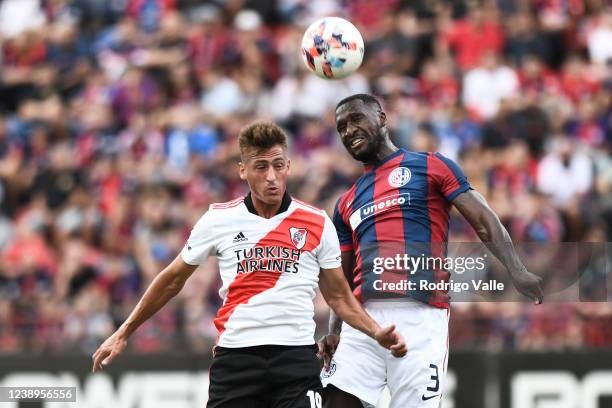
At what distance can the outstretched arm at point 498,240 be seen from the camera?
7570 mm

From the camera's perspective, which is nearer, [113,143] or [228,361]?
[228,361]

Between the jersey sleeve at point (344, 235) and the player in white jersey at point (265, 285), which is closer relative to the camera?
the player in white jersey at point (265, 285)

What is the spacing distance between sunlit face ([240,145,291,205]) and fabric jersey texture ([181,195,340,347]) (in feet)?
0.48

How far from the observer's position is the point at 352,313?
750 centimetres

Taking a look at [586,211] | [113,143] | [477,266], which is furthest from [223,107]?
[477,266]

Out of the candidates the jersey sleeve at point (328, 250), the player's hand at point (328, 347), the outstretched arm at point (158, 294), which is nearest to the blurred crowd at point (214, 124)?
the player's hand at point (328, 347)

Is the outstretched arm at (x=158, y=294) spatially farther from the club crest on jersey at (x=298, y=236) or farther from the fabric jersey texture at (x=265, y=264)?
the club crest on jersey at (x=298, y=236)

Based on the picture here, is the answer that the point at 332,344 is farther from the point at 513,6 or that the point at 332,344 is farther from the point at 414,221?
the point at 513,6

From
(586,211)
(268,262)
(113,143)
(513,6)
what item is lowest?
(268,262)

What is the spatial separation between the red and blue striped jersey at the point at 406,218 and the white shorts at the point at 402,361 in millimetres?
96

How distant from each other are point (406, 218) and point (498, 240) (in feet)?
2.26

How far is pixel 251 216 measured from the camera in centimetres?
741

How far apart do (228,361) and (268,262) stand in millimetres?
625

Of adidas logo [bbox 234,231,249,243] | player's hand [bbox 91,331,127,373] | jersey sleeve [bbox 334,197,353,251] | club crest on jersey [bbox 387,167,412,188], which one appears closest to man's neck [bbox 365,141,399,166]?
club crest on jersey [bbox 387,167,412,188]
